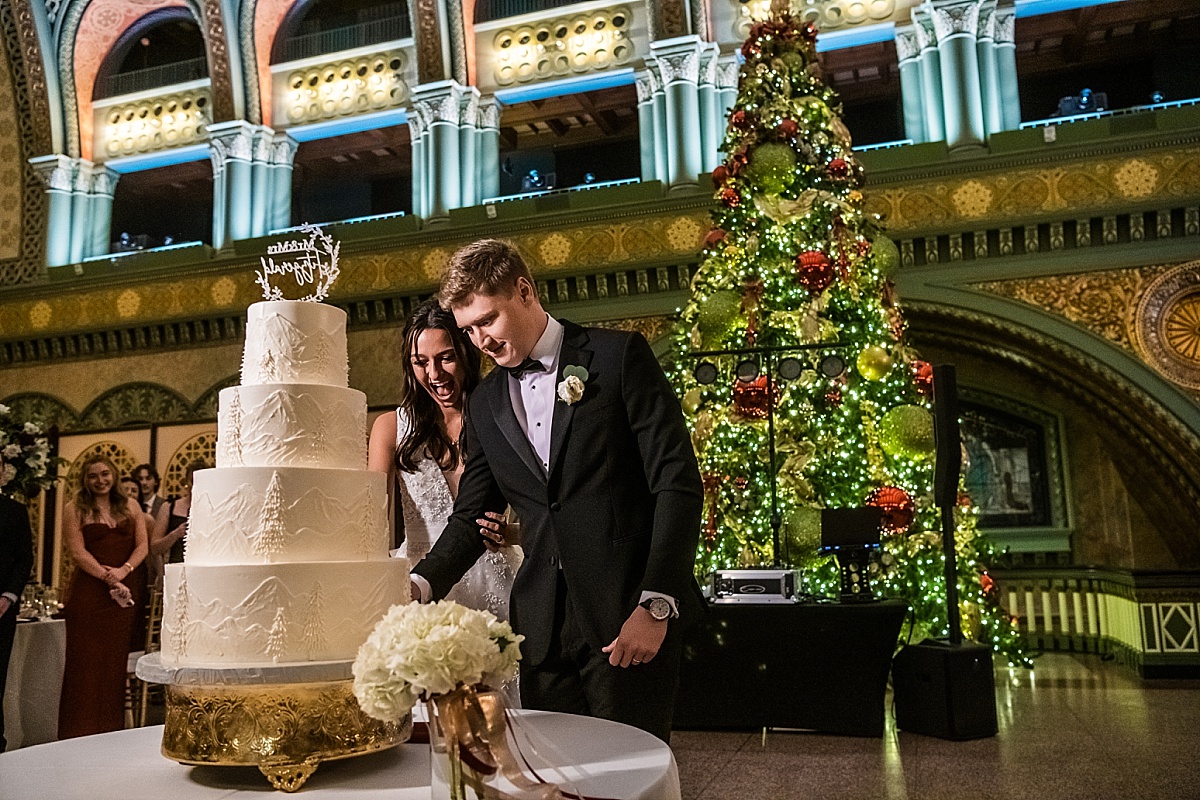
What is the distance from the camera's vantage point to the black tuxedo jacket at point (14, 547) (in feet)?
15.7

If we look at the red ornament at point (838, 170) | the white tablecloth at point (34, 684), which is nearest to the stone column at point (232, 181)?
the white tablecloth at point (34, 684)

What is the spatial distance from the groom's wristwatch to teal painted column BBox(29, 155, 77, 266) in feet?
46.4

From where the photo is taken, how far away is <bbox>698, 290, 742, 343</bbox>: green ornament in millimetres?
6422

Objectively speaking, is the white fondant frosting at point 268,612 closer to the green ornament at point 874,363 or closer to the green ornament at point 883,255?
the green ornament at point 874,363

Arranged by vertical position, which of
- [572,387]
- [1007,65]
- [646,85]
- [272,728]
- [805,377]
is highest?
[646,85]

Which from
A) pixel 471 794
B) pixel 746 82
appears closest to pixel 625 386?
pixel 471 794

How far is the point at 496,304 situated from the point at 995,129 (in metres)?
9.62

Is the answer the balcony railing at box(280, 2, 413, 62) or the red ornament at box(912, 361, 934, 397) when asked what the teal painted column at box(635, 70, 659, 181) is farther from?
the red ornament at box(912, 361, 934, 397)

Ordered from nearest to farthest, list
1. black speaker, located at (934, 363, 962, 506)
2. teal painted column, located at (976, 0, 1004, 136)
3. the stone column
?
black speaker, located at (934, 363, 962, 506), teal painted column, located at (976, 0, 1004, 136), the stone column

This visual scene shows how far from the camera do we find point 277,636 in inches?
62.3

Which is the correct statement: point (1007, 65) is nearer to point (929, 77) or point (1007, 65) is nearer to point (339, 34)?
point (929, 77)

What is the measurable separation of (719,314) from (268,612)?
5.10 metres

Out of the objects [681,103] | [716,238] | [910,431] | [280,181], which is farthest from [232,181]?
[910,431]

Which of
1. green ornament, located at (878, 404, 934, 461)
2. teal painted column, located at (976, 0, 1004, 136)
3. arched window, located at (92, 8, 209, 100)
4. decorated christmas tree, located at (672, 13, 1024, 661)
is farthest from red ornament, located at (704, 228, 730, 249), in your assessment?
arched window, located at (92, 8, 209, 100)
